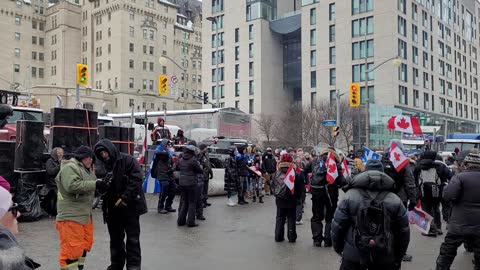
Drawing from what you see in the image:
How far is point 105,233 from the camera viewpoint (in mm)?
10195

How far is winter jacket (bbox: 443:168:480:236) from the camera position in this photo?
614cm

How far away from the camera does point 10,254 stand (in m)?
2.13

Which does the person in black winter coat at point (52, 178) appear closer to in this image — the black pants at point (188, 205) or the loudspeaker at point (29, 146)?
the loudspeaker at point (29, 146)

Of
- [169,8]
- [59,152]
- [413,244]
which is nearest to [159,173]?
[59,152]

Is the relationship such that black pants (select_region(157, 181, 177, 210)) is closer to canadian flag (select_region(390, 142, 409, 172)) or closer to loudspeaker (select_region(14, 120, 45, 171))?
loudspeaker (select_region(14, 120, 45, 171))

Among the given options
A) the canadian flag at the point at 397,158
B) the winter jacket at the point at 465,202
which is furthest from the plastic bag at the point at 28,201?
the winter jacket at the point at 465,202

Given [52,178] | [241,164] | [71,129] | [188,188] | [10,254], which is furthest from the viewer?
[241,164]

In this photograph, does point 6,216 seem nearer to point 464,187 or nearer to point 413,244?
point 464,187

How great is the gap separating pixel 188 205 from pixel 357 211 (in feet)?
22.9

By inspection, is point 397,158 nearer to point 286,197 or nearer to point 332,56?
point 286,197

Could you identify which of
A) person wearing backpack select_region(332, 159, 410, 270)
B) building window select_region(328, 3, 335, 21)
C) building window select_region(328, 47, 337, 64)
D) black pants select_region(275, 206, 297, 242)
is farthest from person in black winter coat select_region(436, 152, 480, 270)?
building window select_region(328, 3, 335, 21)

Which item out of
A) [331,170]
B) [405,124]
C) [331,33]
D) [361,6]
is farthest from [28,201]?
[331,33]

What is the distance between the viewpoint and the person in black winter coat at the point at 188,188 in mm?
10898

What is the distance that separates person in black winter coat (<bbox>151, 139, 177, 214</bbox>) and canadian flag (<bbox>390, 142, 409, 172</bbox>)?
662 centimetres
